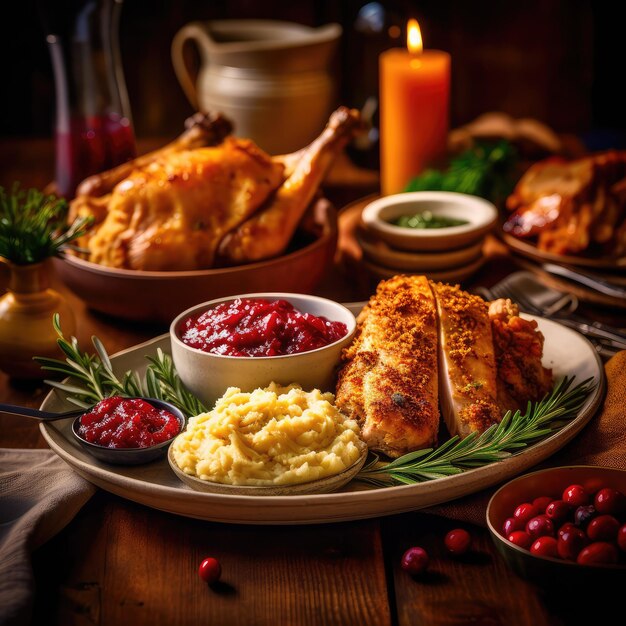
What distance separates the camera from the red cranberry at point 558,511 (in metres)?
1.91

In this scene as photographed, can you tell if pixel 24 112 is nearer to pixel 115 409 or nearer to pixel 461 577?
pixel 115 409

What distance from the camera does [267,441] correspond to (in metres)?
2.08

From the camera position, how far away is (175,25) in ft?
21.2

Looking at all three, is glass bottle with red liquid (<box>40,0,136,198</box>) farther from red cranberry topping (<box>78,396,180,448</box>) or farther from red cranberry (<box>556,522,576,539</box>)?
red cranberry (<box>556,522,576,539</box>)

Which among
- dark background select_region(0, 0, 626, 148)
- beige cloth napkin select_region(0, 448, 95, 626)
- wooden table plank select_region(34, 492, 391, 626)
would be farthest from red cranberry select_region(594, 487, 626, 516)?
dark background select_region(0, 0, 626, 148)

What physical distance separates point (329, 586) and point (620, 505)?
66 cm

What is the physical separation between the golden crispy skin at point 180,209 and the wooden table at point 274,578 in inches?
44.0

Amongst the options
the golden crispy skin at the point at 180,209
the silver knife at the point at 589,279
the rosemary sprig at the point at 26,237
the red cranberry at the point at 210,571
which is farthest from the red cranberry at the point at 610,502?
the rosemary sprig at the point at 26,237

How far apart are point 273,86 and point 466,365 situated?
267 centimetres

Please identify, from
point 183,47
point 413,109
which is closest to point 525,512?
point 413,109

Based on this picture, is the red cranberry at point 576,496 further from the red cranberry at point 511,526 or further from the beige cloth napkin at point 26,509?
the beige cloth napkin at point 26,509

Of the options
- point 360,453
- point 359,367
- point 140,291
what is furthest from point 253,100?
point 360,453

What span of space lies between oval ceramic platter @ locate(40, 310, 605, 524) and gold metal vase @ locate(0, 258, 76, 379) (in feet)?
1.74

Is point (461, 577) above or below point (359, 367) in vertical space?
below
